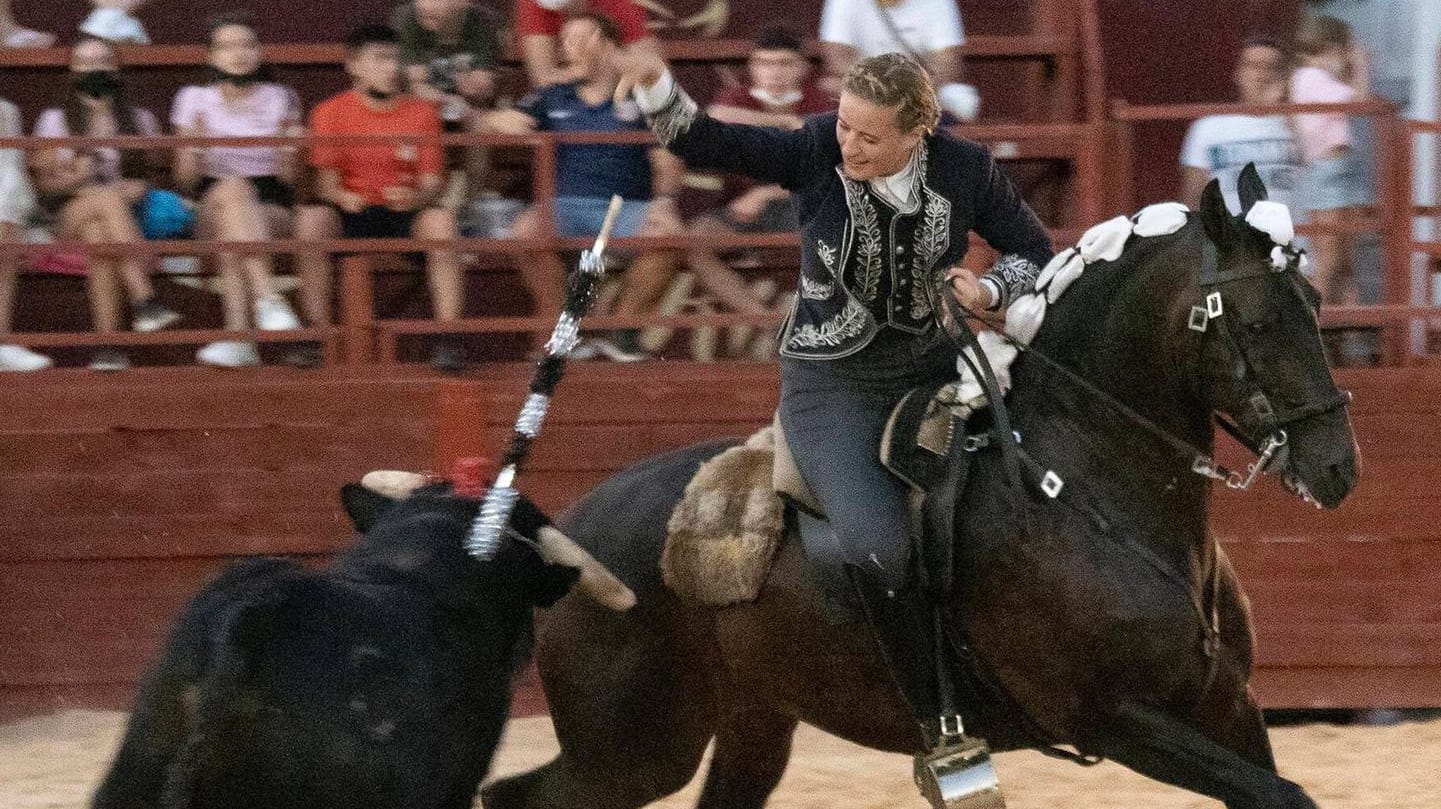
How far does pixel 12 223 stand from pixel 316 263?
1.16 meters

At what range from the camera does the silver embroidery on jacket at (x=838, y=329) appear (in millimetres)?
4832

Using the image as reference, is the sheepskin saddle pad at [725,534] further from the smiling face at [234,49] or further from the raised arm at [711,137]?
the smiling face at [234,49]

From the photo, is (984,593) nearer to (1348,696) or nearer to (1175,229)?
(1175,229)

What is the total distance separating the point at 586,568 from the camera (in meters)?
4.50

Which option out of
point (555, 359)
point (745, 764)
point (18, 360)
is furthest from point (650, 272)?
point (555, 359)

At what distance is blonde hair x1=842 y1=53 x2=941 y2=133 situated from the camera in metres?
4.48

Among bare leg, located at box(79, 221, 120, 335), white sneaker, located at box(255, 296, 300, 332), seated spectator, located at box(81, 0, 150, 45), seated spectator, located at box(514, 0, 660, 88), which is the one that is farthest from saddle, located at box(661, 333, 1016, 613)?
seated spectator, located at box(81, 0, 150, 45)

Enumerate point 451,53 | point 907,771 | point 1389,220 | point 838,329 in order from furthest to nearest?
point 451,53
point 1389,220
point 907,771
point 838,329

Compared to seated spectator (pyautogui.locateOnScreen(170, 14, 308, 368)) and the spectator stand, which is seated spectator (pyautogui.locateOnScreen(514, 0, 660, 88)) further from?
the spectator stand

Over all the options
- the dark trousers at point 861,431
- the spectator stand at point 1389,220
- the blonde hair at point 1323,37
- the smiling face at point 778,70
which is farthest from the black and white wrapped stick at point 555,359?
the blonde hair at point 1323,37

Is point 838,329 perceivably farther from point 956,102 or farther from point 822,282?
point 956,102

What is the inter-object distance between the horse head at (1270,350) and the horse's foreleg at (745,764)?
1.51 m

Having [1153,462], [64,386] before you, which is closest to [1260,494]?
[1153,462]

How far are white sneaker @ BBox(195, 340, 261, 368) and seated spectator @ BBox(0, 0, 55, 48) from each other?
219 cm
